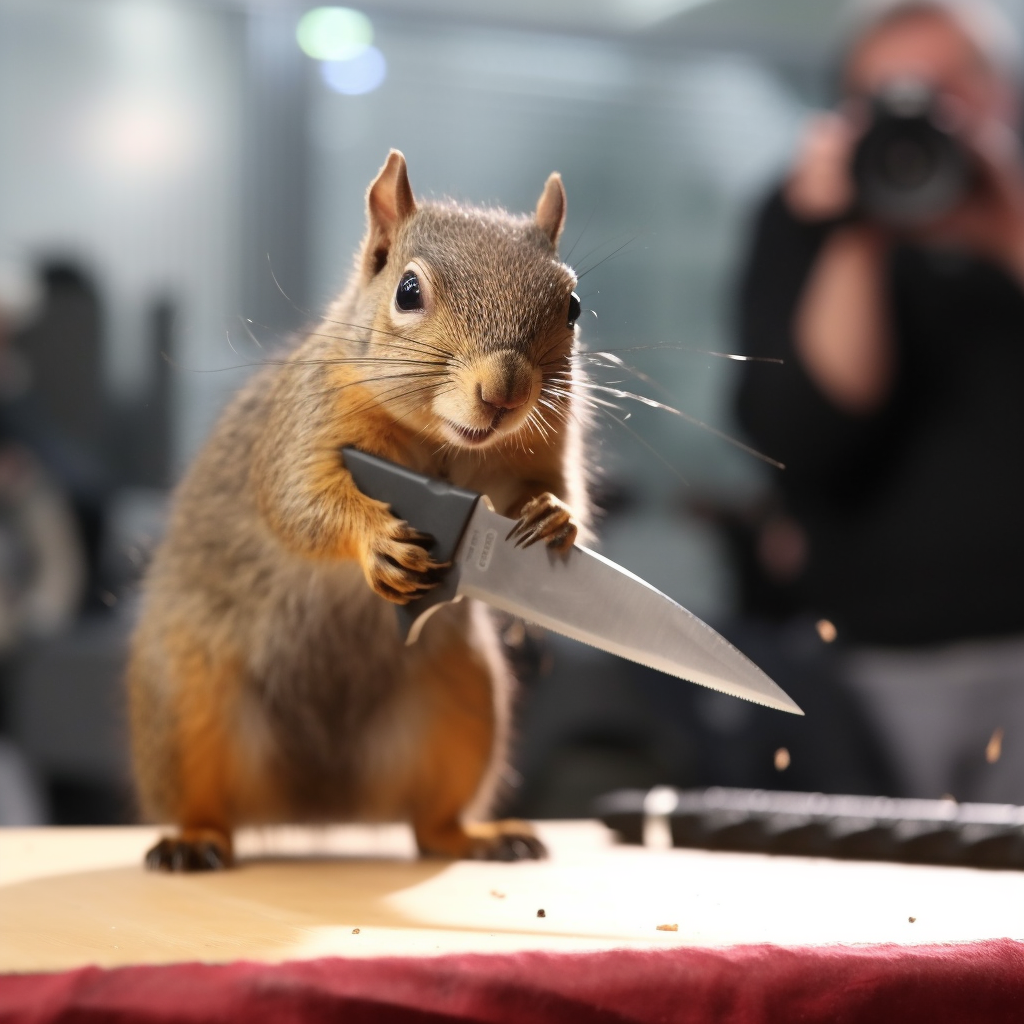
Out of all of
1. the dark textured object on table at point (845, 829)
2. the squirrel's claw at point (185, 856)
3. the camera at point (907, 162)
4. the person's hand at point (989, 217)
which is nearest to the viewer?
the squirrel's claw at point (185, 856)

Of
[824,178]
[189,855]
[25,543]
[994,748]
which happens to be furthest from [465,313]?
[25,543]

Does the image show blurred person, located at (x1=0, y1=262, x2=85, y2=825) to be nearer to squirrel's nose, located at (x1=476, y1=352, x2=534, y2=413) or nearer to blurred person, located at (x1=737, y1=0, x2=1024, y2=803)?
blurred person, located at (x1=737, y1=0, x2=1024, y2=803)

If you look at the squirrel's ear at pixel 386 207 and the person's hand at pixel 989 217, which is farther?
the person's hand at pixel 989 217

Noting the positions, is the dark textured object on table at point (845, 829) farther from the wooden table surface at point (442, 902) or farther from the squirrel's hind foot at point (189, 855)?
the squirrel's hind foot at point (189, 855)

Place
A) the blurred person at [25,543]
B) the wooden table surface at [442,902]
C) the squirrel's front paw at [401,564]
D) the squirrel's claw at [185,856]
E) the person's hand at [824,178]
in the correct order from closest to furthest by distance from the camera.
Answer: the wooden table surface at [442,902] → the squirrel's front paw at [401,564] → the squirrel's claw at [185,856] → the person's hand at [824,178] → the blurred person at [25,543]

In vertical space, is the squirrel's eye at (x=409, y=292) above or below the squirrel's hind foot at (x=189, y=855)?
above

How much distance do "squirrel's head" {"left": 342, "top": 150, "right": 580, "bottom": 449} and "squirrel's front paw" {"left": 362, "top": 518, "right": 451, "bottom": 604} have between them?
0.08 metres

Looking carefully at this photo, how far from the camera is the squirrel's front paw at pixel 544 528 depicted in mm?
1029

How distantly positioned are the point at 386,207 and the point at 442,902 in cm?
58

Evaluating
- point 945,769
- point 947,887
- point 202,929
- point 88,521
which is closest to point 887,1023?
point 947,887

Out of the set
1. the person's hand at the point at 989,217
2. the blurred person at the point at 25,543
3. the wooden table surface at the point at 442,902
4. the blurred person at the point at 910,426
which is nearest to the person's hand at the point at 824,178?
the blurred person at the point at 910,426

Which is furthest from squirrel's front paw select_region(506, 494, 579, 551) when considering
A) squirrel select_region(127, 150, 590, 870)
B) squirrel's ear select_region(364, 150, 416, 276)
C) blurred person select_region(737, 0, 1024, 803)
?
blurred person select_region(737, 0, 1024, 803)

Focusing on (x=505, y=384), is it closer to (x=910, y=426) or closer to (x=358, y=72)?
(x=358, y=72)

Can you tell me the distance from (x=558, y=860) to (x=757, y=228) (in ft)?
4.25
